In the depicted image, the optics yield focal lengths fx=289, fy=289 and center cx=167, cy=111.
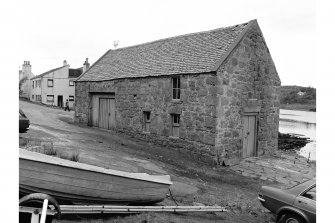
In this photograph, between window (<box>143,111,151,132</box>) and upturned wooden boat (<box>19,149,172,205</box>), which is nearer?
upturned wooden boat (<box>19,149,172,205</box>)

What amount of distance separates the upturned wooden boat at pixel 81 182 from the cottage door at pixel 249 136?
9257 millimetres

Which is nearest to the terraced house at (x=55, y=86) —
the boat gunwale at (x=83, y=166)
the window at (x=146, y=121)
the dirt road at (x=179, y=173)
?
the window at (x=146, y=121)

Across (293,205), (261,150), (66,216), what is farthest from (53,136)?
(293,205)

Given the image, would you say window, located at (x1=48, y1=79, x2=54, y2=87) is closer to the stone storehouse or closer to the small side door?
the stone storehouse

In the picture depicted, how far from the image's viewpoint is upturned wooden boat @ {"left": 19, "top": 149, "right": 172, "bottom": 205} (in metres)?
5.20

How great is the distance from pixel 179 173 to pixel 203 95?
4156 mm

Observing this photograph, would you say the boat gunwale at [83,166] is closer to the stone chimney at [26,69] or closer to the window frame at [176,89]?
the window frame at [176,89]

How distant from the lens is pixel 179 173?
10.6 meters

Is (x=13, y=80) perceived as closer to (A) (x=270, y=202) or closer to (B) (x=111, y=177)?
(B) (x=111, y=177)

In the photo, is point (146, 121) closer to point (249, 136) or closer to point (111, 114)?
point (111, 114)

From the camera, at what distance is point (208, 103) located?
42.7ft

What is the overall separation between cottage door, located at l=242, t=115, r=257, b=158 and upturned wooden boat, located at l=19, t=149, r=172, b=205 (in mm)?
9257

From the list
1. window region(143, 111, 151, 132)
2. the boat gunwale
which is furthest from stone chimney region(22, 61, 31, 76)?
the boat gunwale

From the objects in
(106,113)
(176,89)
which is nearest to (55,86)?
(106,113)
